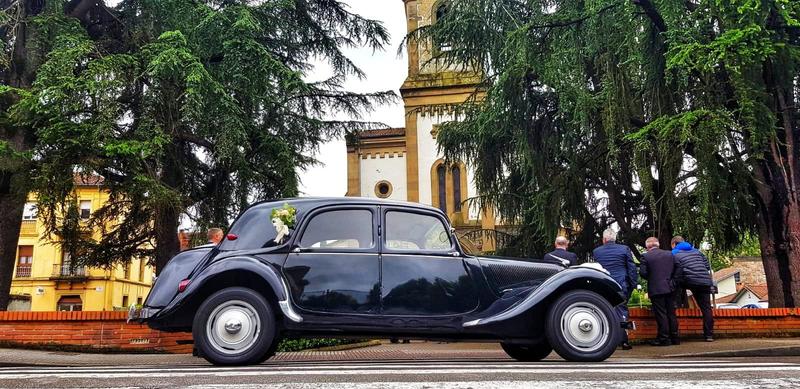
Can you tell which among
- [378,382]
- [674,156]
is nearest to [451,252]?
[378,382]

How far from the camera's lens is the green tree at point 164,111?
39.7 ft

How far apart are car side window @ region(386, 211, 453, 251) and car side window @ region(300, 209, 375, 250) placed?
20 cm

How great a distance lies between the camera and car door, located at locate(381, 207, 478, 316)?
19.2 feet

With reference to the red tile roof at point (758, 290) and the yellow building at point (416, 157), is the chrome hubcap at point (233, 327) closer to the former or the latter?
the yellow building at point (416, 157)

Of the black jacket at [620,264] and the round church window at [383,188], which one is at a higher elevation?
the round church window at [383,188]

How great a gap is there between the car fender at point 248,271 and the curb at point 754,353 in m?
5.08

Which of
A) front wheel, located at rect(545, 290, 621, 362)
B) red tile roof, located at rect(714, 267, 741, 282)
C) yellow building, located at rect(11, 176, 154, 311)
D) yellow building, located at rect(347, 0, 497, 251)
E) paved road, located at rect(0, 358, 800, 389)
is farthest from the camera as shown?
red tile roof, located at rect(714, 267, 741, 282)

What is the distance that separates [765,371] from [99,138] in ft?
37.2

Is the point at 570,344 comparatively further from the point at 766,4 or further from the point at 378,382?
the point at 766,4

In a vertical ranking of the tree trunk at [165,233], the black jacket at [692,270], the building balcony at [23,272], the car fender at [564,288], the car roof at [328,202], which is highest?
the building balcony at [23,272]

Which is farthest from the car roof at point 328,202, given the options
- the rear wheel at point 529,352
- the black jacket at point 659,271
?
the black jacket at point 659,271

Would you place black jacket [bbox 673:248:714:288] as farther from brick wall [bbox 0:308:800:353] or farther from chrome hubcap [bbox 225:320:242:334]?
chrome hubcap [bbox 225:320:242:334]

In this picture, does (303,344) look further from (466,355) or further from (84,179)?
(84,179)

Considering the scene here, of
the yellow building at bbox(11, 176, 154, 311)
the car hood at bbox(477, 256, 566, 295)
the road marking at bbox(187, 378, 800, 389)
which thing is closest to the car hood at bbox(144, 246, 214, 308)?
the road marking at bbox(187, 378, 800, 389)
